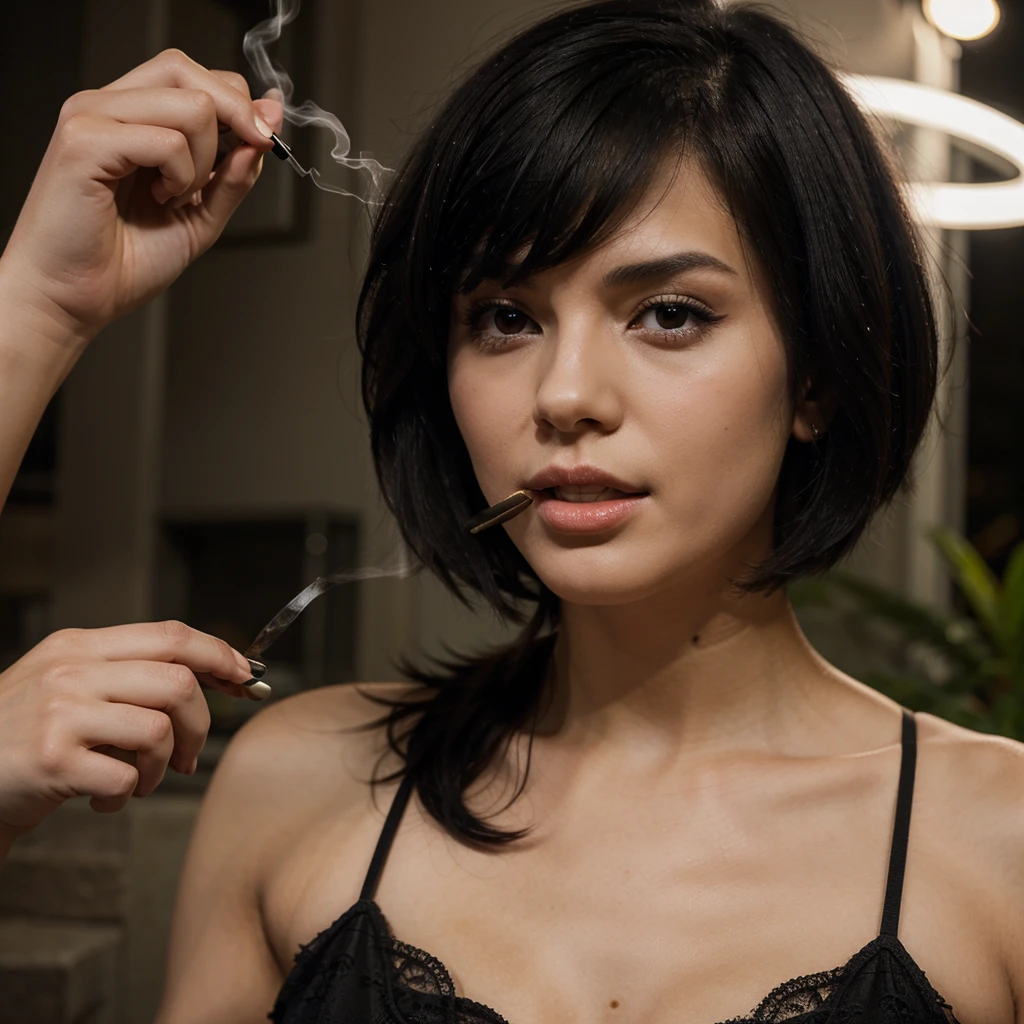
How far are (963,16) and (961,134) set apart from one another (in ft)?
2.05

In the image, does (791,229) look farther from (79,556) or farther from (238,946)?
(79,556)

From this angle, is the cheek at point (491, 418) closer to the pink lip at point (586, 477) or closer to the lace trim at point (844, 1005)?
the pink lip at point (586, 477)

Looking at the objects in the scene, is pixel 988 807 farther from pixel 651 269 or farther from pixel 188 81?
pixel 188 81

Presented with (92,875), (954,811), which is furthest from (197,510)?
(954,811)

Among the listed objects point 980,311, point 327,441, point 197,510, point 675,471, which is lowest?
point 197,510

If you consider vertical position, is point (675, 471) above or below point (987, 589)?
above

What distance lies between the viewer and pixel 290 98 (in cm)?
233

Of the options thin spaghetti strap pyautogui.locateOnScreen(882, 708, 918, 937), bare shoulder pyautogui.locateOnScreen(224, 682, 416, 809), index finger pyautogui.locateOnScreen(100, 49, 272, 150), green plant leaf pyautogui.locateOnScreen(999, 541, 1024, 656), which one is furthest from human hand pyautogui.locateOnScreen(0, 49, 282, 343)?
green plant leaf pyautogui.locateOnScreen(999, 541, 1024, 656)

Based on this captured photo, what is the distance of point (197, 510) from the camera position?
8.69 ft

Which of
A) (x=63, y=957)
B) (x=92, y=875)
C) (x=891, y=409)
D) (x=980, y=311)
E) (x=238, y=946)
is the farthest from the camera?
(x=980, y=311)

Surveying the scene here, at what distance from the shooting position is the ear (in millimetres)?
1185

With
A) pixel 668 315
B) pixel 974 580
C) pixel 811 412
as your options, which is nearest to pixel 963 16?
pixel 974 580

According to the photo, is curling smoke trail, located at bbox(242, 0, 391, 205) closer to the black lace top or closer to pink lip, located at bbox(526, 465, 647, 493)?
pink lip, located at bbox(526, 465, 647, 493)

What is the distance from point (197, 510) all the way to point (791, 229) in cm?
183
